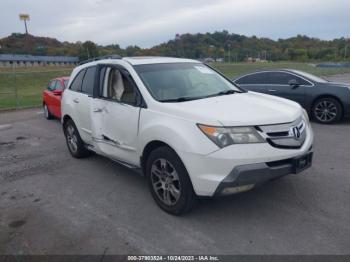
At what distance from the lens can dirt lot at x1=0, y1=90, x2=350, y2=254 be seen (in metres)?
3.06

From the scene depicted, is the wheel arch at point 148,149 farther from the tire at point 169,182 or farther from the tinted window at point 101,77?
the tinted window at point 101,77

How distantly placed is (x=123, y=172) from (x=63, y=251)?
84.7 inches

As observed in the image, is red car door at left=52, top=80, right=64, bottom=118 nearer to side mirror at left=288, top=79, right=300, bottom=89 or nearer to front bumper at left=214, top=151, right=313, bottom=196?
side mirror at left=288, top=79, right=300, bottom=89

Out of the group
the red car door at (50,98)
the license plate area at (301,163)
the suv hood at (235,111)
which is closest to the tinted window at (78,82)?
the suv hood at (235,111)

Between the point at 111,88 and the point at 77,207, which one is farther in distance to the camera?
the point at 111,88

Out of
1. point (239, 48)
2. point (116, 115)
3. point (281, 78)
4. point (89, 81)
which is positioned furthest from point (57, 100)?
point (239, 48)

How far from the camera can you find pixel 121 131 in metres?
4.23

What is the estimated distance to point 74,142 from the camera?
592cm

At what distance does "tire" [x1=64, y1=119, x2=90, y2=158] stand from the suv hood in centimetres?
263

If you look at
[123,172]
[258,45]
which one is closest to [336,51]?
[258,45]

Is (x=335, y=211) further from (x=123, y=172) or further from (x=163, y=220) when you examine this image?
(x=123, y=172)

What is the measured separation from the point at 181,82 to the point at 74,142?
2.70 meters

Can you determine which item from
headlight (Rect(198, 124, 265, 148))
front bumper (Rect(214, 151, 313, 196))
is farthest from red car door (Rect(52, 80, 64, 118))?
front bumper (Rect(214, 151, 313, 196))

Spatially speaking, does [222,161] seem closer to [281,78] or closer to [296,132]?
[296,132]
